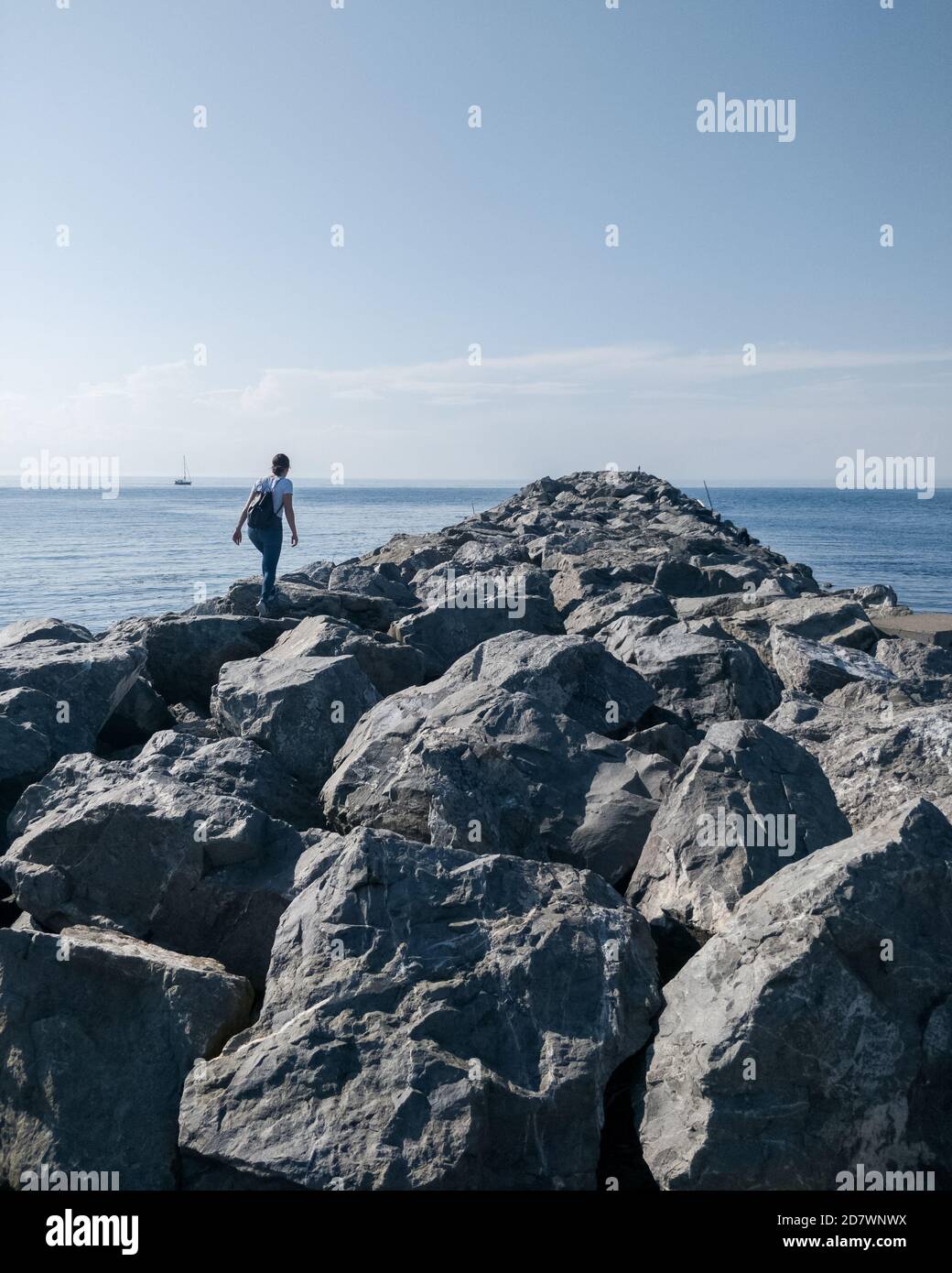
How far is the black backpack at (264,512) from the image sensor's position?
444 inches

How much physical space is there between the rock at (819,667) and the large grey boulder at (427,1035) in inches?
191

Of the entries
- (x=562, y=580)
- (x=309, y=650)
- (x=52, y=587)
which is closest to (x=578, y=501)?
(x=52, y=587)

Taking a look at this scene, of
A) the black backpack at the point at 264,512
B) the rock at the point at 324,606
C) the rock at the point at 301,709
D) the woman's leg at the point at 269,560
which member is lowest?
the rock at the point at 301,709

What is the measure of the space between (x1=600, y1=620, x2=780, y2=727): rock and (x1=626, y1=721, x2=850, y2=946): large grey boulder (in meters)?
2.36

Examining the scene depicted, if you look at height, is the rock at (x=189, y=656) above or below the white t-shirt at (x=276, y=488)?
below

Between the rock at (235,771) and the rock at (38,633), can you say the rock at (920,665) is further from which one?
the rock at (38,633)

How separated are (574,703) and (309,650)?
98.9 inches

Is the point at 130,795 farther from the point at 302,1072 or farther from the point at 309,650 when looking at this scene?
the point at 309,650

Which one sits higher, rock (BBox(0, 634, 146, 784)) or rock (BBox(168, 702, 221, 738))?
rock (BBox(0, 634, 146, 784))

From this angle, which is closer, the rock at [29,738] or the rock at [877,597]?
the rock at [29,738]

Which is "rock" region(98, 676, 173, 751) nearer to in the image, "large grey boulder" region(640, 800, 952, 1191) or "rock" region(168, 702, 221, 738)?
"rock" region(168, 702, 221, 738)

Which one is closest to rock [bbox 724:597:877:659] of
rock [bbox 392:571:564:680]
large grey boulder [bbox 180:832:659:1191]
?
rock [bbox 392:571:564:680]

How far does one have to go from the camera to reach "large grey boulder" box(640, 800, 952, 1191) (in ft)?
12.0

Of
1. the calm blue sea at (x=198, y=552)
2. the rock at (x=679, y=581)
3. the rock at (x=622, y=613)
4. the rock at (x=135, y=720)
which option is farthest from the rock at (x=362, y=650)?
the calm blue sea at (x=198, y=552)
